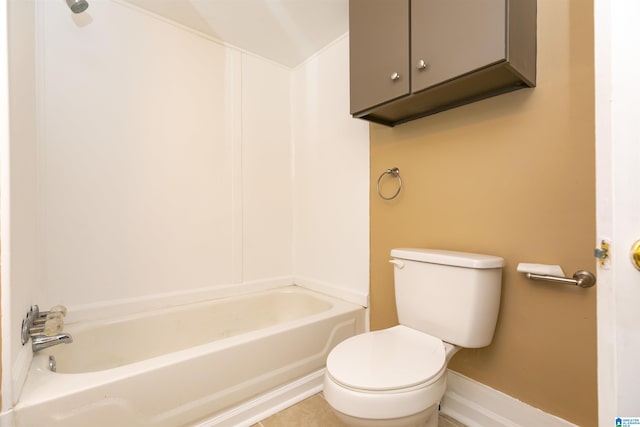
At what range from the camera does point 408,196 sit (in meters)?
1.59

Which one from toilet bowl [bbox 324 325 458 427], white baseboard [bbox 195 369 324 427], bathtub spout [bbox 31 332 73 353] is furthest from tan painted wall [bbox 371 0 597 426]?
bathtub spout [bbox 31 332 73 353]

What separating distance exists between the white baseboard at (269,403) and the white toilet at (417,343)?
52 centimetres

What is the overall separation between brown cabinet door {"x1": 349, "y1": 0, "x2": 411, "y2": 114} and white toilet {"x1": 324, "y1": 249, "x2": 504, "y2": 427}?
2.53 ft

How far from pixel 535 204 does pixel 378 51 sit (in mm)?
962

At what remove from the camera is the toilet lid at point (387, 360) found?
0.93 meters

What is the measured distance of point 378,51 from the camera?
1342mm

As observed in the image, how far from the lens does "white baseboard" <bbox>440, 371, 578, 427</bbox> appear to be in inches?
45.2

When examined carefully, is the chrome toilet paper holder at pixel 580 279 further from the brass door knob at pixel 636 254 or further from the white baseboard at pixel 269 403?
the white baseboard at pixel 269 403

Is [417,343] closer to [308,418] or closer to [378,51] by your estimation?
[308,418]

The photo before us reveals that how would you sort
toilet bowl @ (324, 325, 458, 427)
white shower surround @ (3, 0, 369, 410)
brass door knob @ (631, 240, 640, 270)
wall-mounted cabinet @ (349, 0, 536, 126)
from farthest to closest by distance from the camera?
white shower surround @ (3, 0, 369, 410), wall-mounted cabinet @ (349, 0, 536, 126), toilet bowl @ (324, 325, 458, 427), brass door knob @ (631, 240, 640, 270)

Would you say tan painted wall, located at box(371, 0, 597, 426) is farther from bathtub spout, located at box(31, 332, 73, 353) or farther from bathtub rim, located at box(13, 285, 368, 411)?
bathtub spout, located at box(31, 332, 73, 353)

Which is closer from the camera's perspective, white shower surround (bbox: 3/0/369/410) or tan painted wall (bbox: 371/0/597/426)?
tan painted wall (bbox: 371/0/597/426)

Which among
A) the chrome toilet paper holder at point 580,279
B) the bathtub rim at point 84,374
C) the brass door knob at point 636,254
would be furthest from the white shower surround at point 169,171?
the brass door knob at point 636,254

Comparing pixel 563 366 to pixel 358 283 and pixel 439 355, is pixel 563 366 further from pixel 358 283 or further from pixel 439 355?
pixel 358 283
